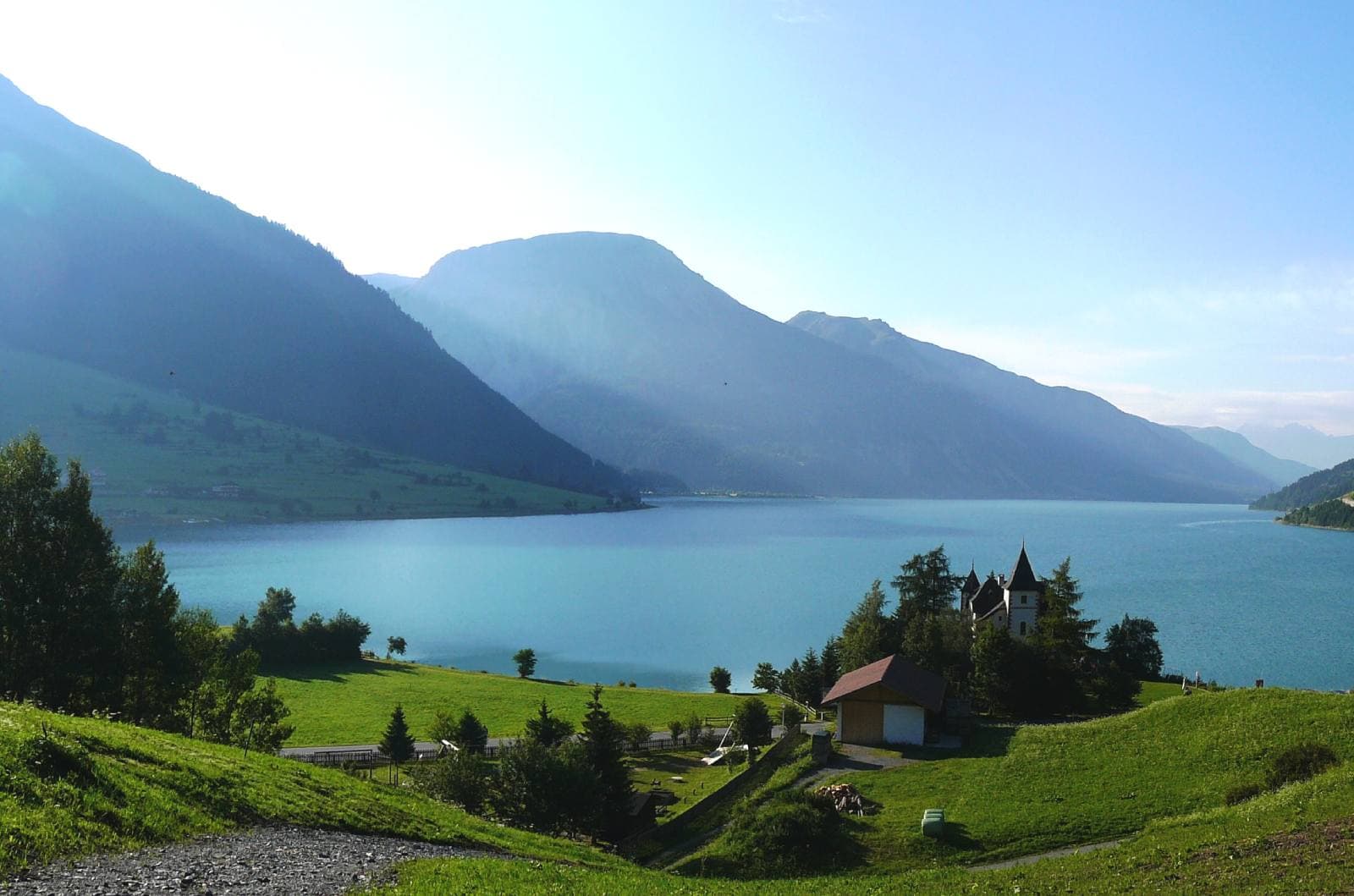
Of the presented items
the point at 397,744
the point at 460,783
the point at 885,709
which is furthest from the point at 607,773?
the point at 397,744

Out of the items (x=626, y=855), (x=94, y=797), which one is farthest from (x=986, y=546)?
(x=94, y=797)

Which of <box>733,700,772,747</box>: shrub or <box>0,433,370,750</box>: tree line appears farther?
<box>733,700,772,747</box>: shrub

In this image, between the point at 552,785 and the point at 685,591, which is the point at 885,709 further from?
the point at 685,591

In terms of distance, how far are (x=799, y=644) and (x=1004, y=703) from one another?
118ft

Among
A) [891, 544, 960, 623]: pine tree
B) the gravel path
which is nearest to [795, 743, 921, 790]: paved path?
the gravel path

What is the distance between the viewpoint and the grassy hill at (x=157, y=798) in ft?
37.8

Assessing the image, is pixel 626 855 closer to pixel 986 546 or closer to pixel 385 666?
pixel 385 666

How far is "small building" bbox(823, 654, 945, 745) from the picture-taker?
1475 inches

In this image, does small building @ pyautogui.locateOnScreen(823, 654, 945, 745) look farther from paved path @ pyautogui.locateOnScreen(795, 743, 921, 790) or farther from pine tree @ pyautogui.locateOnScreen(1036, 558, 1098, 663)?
pine tree @ pyautogui.locateOnScreen(1036, 558, 1098, 663)

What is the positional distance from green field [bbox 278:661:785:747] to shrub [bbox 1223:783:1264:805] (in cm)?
3270

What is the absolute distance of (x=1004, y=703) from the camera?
46531 millimetres

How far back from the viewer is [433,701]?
57438 mm

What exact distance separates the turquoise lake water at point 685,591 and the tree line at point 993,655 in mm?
9663

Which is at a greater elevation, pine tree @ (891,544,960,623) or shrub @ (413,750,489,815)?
pine tree @ (891,544,960,623)
